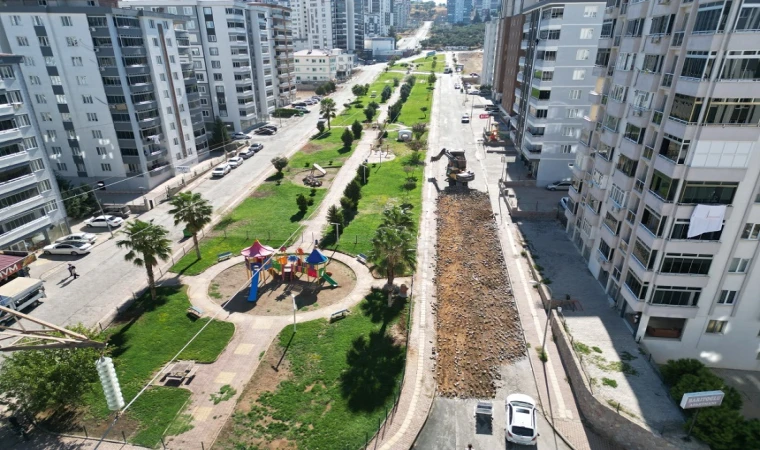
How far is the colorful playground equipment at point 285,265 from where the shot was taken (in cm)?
4559

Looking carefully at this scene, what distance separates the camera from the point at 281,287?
46.0 meters

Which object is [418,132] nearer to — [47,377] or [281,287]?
[281,287]

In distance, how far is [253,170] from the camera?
3287 inches

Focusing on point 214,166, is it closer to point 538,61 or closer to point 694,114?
point 538,61

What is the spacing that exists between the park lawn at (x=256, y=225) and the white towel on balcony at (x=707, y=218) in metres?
42.5

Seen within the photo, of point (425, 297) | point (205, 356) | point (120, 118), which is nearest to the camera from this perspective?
point (205, 356)

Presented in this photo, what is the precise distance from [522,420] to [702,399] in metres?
11.1

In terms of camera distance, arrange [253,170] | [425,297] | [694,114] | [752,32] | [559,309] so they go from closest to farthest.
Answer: [752,32], [694,114], [559,309], [425,297], [253,170]

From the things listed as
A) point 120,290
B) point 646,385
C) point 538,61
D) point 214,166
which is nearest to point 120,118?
point 214,166

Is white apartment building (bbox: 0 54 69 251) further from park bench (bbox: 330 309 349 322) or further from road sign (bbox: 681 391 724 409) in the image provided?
road sign (bbox: 681 391 724 409)

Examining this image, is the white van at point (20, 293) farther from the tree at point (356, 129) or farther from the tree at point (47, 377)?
the tree at point (356, 129)

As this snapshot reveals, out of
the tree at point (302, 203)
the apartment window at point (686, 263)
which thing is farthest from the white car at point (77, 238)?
the apartment window at point (686, 263)

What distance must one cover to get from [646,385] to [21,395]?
141 feet

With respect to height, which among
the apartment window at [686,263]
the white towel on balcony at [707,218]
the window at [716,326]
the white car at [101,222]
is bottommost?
the white car at [101,222]
